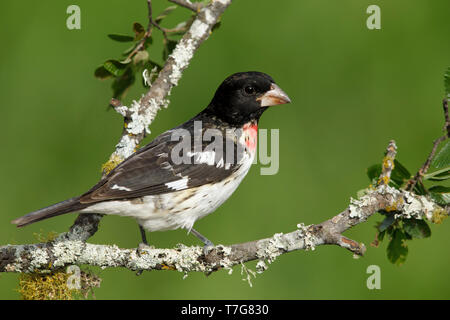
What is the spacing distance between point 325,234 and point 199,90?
2.73 m

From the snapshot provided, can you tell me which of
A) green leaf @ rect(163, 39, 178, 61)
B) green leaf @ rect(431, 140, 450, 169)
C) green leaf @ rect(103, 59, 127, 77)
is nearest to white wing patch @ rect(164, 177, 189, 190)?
green leaf @ rect(103, 59, 127, 77)

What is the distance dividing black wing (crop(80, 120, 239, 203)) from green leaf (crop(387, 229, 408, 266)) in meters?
1.07

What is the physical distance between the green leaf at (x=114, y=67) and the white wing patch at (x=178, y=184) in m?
0.73

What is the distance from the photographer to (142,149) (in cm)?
374

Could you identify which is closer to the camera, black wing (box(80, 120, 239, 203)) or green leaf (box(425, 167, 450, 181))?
green leaf (box(425, 167, 450, 181))

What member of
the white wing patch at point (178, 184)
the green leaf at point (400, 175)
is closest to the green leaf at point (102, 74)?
the white wing patch at point (178, 184)

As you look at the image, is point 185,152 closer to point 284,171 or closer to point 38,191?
point 284,171

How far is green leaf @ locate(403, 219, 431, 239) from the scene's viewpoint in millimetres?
3129

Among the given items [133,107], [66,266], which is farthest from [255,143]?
[66,266]

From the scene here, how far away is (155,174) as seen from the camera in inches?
140

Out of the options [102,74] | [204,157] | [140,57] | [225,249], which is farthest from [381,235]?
[102,74]

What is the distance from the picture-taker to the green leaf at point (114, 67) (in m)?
3.58

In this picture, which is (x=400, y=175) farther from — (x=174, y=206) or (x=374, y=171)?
(x=174, y=206)

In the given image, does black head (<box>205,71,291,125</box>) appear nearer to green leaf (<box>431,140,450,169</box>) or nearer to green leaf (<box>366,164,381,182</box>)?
green leaf (<box>366,164,381,182</box>)
